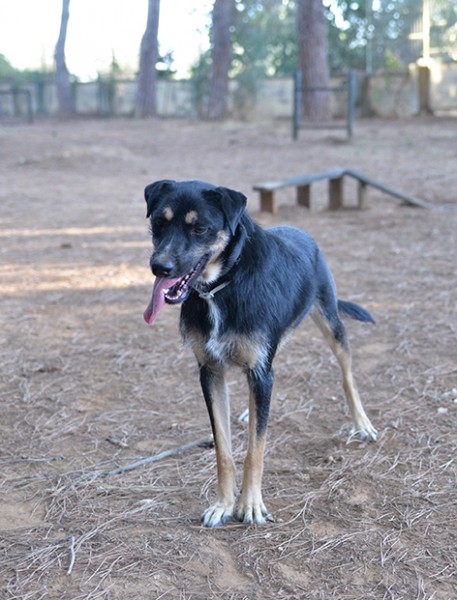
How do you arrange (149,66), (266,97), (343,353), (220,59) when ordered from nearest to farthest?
(343,353)
(220,59)
(266,97)
(149,66)

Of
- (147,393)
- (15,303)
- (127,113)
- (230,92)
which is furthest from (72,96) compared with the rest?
(147,393)

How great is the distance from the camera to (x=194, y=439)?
4.21m

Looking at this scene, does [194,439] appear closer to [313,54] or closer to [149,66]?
[313,54]

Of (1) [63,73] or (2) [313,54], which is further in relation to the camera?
(1) [63,73]

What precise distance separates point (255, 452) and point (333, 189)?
9.02 m

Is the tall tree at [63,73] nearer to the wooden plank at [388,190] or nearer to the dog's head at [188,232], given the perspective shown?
the wooden plank at [388,190]

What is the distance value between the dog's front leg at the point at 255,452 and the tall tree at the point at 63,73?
3534 cm

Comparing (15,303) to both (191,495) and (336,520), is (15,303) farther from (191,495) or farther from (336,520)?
(336,520)

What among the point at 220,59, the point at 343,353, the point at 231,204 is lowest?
the point at 343,353

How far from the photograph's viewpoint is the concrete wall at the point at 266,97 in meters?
26.3

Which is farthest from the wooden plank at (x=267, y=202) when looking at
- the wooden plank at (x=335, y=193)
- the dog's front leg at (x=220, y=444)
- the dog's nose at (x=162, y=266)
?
the dog's nose at (x=162, y=266)

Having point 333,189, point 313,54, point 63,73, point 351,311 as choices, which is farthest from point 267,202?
point 63,73

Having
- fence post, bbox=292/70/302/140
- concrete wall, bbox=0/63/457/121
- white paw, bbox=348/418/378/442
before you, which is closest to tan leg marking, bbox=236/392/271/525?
white paw, bbox=348/418/378/442

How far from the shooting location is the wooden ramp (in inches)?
420
